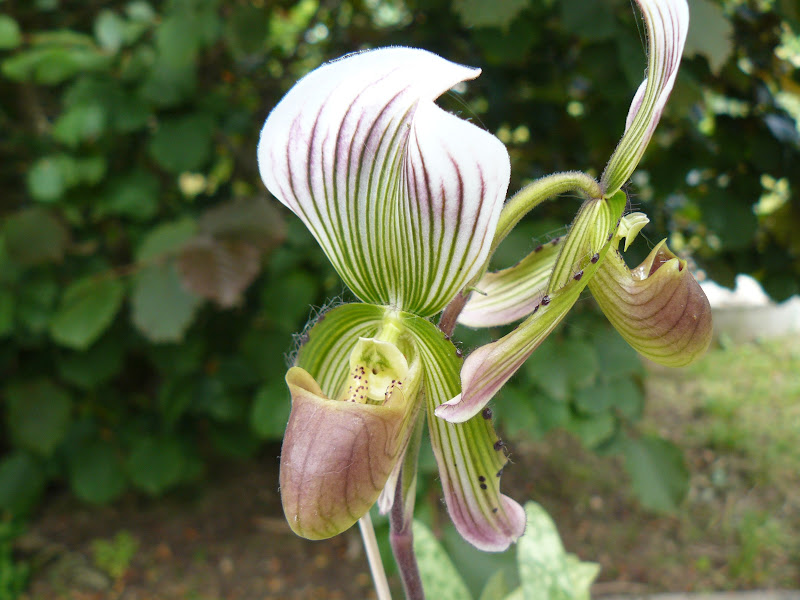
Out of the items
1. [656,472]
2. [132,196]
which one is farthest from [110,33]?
[656,472]

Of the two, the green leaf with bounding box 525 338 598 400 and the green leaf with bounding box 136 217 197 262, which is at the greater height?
the green leaf with bounding box 136 217 197 262

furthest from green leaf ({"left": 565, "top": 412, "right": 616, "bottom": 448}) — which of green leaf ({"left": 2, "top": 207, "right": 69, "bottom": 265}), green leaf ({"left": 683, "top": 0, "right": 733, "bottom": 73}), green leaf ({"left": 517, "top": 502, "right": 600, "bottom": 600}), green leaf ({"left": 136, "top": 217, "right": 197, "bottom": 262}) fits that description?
green leaf ({"left": 2, "top": 207, "right": 69, "bottom": 265})

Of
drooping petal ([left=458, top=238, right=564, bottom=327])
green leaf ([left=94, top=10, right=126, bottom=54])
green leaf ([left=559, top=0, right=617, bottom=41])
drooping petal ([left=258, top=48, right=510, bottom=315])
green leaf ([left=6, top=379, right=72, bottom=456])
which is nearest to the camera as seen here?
drooping petal ([left=258, top=48, right=510, bottom=315])

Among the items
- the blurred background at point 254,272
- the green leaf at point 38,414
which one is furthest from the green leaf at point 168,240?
the green leaf at point 38,414

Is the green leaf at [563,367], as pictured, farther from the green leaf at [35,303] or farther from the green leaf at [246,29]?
the green leaf at [35,303]

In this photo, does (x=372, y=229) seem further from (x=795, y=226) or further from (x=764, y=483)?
(x=764, y=483)

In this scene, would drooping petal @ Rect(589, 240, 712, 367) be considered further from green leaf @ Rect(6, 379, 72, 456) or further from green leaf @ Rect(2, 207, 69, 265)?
green leaf @ Rect(6, 379, 72, 456)

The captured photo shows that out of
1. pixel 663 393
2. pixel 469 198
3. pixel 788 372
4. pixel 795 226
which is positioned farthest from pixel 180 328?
pixel 788 372
